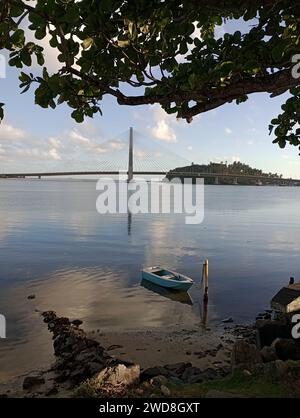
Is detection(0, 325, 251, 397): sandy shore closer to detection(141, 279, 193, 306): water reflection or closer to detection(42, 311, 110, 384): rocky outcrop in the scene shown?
detection(42, 311, 110, 384): rocky outcrop

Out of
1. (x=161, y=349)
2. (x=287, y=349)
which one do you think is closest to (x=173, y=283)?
(x=161, y=349)

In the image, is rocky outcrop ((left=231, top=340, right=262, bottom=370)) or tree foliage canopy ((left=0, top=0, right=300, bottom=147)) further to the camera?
rocky outcrop ((left=231, top=340, right=262, bottom=370))

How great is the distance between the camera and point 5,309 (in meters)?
22.0

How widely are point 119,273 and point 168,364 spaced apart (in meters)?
16.9

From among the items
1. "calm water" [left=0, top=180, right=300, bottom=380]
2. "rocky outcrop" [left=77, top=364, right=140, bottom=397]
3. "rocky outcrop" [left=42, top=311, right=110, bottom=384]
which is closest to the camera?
"rocky outcrop" [left=77, top=364, right=140, bottom=397]

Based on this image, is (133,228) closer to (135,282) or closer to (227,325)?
(135,282)

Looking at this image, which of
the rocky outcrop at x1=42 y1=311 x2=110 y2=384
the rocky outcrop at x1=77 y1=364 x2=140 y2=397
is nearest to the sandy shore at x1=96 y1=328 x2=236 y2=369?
the rocky outcrop at x1=42 y1=311 x2=110 y2=384

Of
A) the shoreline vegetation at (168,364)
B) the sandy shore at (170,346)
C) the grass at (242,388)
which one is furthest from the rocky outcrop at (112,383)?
the sandy shore at (170,346)

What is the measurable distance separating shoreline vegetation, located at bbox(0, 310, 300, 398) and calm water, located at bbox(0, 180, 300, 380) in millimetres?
1177

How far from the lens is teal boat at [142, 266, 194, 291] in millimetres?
25484

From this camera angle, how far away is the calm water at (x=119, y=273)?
20.4m

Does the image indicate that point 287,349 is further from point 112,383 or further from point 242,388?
point 112,383

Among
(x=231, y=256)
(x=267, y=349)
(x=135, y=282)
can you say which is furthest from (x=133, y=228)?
(x=267, y=349)

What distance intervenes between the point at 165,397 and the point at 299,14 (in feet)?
23.3
